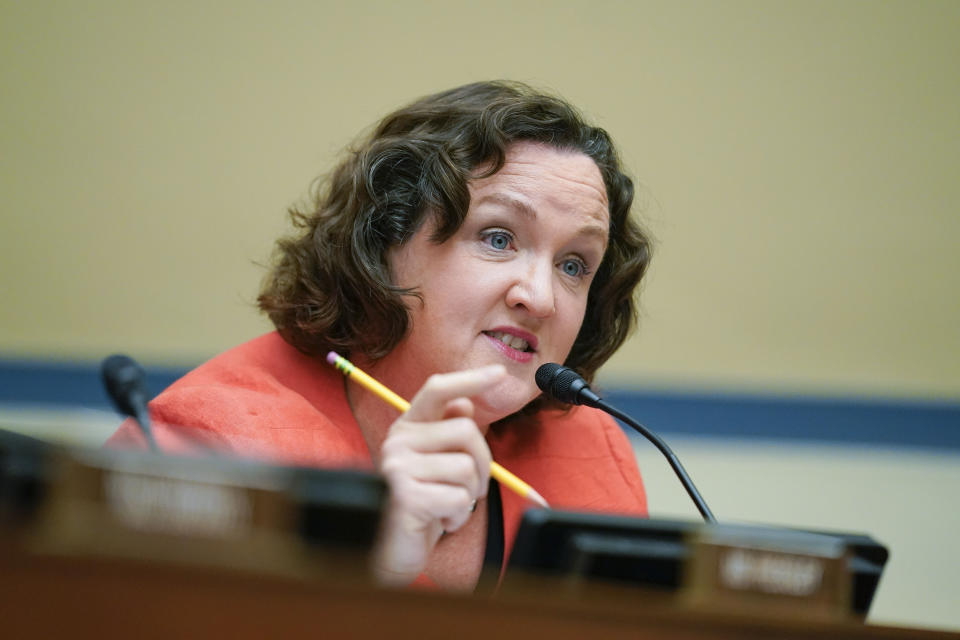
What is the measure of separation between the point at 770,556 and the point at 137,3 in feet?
8.63

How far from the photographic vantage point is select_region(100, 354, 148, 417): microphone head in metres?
0.81

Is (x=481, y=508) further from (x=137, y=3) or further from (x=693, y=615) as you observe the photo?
(x=137, y=3)

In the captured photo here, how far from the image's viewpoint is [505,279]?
1266 millimetres

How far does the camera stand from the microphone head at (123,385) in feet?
2.67

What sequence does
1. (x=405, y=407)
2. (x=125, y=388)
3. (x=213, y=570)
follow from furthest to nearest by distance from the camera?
(x=405, y=407) < (x=125, y=388) < (x=213, y=570)

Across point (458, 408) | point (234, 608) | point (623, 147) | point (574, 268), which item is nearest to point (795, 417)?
point (623, 147)

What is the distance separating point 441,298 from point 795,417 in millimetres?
1797

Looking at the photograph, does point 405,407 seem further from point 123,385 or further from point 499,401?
point 123,385

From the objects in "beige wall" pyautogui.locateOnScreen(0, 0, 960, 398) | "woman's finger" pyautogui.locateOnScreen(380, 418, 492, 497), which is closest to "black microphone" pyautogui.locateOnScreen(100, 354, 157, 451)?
"woman's finger" pyautogui.locateOnScreen(380, 418, 492, 497)

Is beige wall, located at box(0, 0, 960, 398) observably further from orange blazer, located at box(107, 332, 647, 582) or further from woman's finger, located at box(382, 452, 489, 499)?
woman's finger, located at box(382, 452, 489, 499)

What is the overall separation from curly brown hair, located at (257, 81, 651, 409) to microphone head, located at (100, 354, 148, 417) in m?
0.52

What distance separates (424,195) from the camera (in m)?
1.33

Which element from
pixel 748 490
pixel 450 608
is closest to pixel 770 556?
pixel 450 608

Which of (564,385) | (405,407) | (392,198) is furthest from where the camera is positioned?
(392,198)
